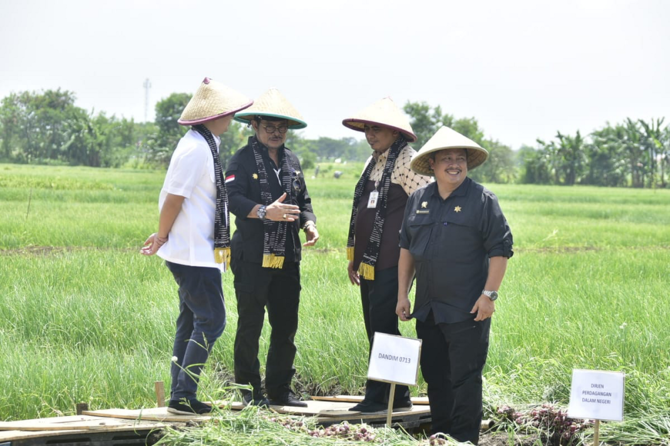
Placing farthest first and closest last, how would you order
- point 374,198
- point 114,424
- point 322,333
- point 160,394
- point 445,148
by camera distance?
1. point 322,333
2. point 374,198
3. point 160,394
4. point 445,148
5. point 114,424

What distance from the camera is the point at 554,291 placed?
682 cm

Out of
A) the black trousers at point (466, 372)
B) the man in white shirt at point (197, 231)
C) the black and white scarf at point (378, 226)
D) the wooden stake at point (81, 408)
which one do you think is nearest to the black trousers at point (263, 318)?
the man in white shirt at point (197, 231)

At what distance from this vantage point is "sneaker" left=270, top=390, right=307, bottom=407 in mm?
→ 3959

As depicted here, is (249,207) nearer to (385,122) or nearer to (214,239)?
(214,239)

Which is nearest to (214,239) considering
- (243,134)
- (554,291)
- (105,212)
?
(554,291)

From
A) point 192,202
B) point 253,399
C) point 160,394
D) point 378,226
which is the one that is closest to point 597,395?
point 378,226

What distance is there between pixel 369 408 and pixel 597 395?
136cm

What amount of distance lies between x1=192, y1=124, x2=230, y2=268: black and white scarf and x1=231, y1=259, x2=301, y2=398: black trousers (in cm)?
28

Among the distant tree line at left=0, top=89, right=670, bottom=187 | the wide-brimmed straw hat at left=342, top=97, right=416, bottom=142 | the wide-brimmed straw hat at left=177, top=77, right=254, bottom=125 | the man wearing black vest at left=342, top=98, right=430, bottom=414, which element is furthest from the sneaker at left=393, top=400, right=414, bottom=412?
the distant tree line at left=0, top=89, right=670, bottom=187

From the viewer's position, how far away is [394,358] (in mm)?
3115

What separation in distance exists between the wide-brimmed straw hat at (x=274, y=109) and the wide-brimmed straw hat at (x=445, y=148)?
718mm

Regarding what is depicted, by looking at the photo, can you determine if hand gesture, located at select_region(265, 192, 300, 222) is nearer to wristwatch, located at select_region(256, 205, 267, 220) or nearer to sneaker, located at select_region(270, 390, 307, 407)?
wristwatch, located at select_region(256, 205, 267, 220)

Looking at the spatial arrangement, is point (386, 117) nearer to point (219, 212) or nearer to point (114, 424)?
point (219, 212)

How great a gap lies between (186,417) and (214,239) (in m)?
0.86
